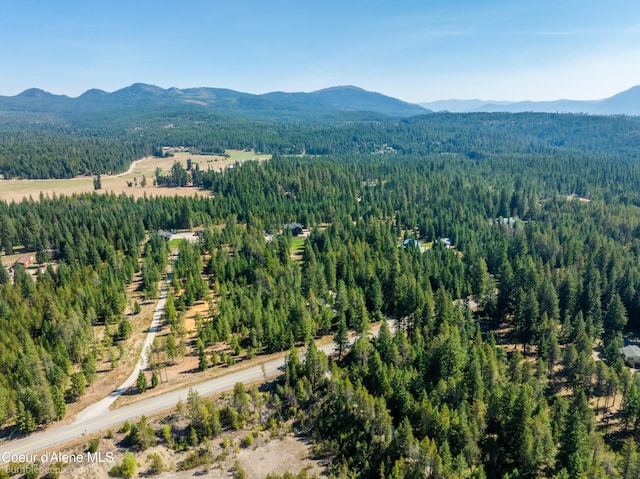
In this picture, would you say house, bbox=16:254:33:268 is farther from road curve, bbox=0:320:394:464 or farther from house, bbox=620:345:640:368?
house, bbox=620:345:640:368

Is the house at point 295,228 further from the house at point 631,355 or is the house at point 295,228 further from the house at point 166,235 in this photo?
the house at point 631,355

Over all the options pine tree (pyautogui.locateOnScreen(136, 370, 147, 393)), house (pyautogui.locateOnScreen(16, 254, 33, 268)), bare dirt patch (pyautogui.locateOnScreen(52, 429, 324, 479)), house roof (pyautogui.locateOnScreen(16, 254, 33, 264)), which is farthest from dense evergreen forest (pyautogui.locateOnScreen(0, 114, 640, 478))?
pine tree (pyautogui.locateOnScreen(136, 370, 147, 393))

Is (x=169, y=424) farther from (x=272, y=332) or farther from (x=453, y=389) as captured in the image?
(x=453, y=389)

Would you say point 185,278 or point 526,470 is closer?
point 526,470

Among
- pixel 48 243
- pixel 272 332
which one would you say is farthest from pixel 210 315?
pixel 48 243

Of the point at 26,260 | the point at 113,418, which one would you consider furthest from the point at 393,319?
the point at 26,260

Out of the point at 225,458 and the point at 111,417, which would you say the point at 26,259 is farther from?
the point at 225,458
